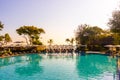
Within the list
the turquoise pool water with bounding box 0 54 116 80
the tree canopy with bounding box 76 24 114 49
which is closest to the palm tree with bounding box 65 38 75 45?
the tree canopy with bounding box 76 24 114 49

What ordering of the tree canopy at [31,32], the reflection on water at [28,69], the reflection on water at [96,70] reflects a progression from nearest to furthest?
the reflection on water at [96,70] → the reflection on water at [28,69] → the tree canopy at [31,32]

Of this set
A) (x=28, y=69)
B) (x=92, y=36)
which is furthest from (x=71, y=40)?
(x=28, y=69)

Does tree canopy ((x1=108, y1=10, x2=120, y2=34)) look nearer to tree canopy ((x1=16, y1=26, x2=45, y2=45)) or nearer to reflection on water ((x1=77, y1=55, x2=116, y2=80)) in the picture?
reflection on water ((x1=77, y1=55, x2=116, y2=80))

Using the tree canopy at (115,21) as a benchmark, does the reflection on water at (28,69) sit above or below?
below

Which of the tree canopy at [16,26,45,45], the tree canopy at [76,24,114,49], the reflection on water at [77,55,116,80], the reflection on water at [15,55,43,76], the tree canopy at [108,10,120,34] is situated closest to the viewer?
the reflection on water at [77,55,116,80]

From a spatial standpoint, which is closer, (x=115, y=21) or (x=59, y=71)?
(x=59, y=71)

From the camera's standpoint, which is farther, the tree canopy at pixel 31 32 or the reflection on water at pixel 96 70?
the tree canopy at pixel 31 32

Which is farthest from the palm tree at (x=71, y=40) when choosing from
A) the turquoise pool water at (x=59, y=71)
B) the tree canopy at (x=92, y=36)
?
the turquoise pool water at (x=59, y=71)

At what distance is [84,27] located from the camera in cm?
6925

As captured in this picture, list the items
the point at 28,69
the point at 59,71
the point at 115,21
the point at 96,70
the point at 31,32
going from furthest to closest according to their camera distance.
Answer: the point at 31,32, the point at 28,69, the point at 96,70, the point at 115,21, the point at 59,71

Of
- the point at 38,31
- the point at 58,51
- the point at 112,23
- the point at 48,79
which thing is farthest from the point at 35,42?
the point at 48,79

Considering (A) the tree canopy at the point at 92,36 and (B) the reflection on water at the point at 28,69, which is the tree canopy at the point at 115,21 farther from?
(A) the tree canopy at the point at 92,36

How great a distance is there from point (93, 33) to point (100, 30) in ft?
8.17

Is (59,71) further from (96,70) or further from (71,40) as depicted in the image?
(71,40)
